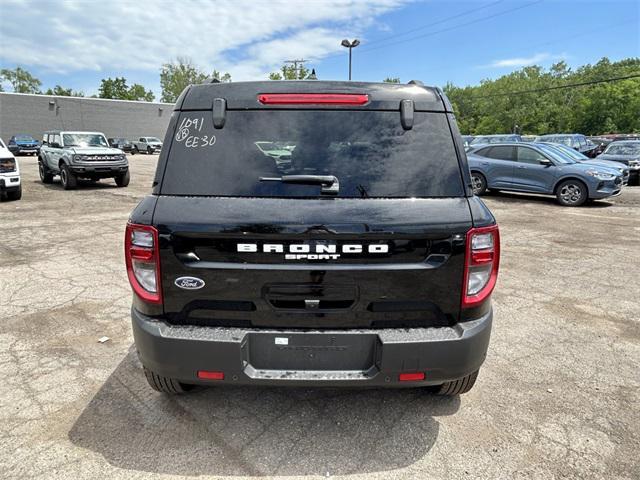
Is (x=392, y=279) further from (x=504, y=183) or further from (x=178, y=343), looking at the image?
(x=504, y=183)

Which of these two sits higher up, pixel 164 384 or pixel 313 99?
pixel 313 99

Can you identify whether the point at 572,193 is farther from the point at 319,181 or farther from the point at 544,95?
the point at 544,95

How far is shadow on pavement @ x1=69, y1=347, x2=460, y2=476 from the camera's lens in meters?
2.29

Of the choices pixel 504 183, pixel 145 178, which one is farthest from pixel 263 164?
pixel 145 178

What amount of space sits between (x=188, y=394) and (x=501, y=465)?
1988mm

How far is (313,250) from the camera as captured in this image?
2096mm

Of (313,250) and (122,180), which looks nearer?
(313,250)

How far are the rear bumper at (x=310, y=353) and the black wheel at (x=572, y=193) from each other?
1141cm

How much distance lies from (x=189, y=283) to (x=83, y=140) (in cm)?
1498

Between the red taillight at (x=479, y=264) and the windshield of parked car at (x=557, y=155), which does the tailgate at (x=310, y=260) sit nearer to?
the red taillight at (x=479, y=264)

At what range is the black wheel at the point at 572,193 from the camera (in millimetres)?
11508

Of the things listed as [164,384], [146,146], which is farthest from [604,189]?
[146,146]

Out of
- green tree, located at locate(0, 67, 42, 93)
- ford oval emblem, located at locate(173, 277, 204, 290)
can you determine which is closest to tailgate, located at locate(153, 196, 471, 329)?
ford oval emblem, located at locate(173, 277, 204, 290)

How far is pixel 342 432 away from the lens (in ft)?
8.36
